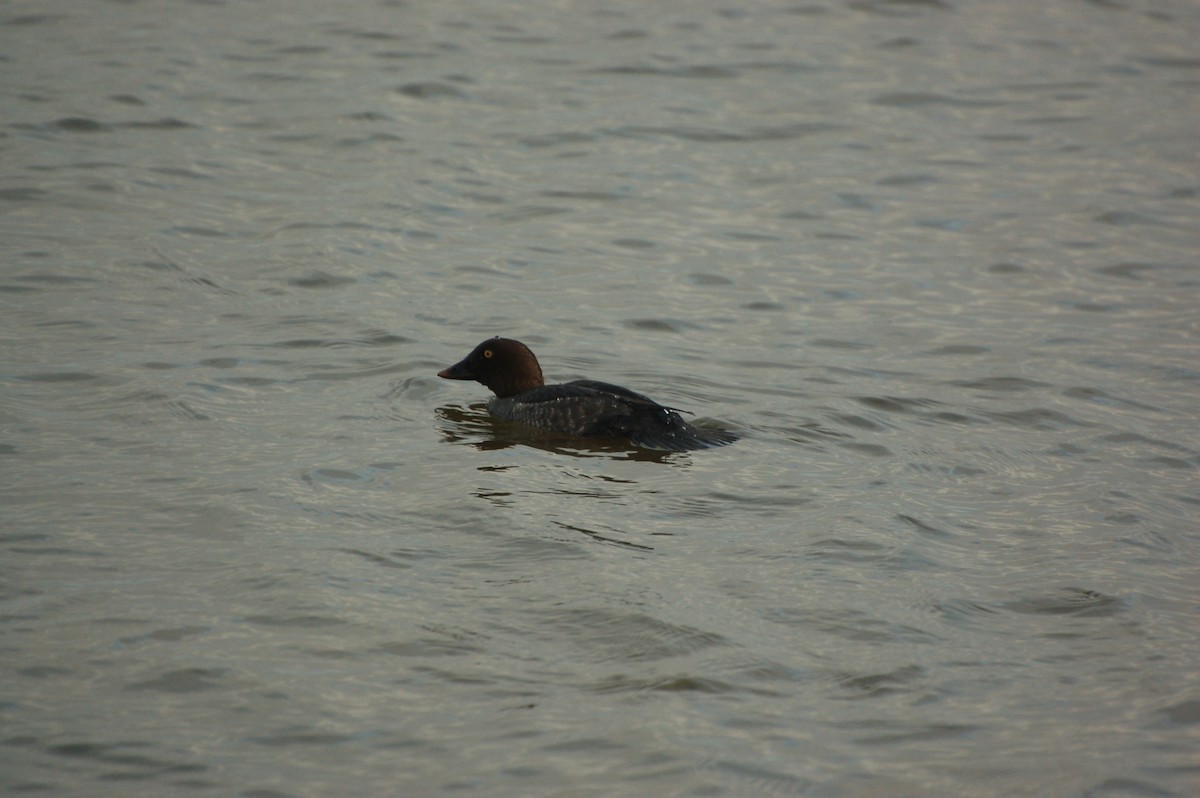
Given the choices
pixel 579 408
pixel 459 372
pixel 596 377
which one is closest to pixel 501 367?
pixel 459 372

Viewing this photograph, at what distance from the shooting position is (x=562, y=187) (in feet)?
46.9

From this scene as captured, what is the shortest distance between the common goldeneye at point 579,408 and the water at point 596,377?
0.16 meters

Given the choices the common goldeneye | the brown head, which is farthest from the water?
the brown head

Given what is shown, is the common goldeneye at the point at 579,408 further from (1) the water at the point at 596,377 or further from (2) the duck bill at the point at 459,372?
(1) the water at the point at 596,377

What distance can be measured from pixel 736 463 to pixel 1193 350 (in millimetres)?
4512

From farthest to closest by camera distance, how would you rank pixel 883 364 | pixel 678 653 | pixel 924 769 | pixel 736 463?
1. pixel 883 364
2. pixel 736 463
3. pixel 678 653
4. pixel 924 769

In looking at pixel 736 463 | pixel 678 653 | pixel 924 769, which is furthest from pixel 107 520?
pixel 924 769

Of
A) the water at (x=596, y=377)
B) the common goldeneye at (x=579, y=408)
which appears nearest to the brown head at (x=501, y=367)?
the common goldeneye at (x=579, y=408)

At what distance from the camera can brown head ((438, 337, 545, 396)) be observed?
384 inches

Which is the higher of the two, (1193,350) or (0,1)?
(0,1)

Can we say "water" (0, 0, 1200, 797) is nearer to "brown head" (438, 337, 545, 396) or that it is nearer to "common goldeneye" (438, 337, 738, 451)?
"common goldeneye" (438, 337, 738, 451)

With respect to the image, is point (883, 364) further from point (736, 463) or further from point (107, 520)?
point (107, 520)

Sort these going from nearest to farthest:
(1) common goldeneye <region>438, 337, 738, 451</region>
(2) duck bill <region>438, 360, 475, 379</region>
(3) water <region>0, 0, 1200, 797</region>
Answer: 1. (3) water <region>0, 0, 1200, 797</region>
2. (1) common goldeneye <region>438, 337, 738, 451</region>
3. (2) duck bill <region>438, 360, 475, 379</region>

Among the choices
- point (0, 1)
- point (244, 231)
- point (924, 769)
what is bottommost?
point (924, 769)
